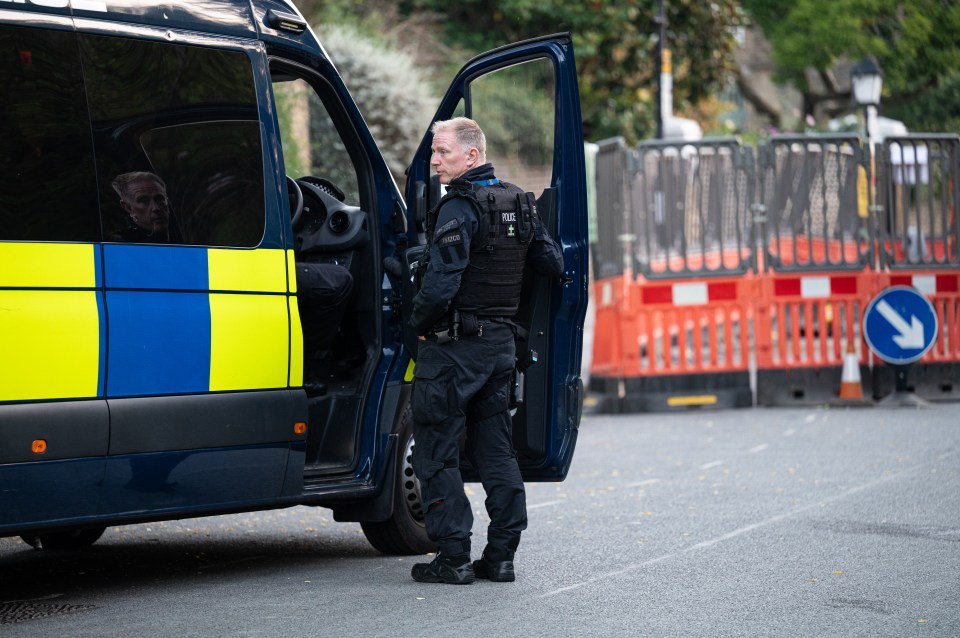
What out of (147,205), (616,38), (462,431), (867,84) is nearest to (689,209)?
(867,84)

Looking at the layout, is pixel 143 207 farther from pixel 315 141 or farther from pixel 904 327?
pixel 315 141

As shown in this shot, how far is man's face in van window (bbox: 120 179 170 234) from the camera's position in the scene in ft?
18.8

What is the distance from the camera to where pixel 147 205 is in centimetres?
579

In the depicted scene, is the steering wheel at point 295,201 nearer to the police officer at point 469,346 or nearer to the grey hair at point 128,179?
the police officer at point 469,346

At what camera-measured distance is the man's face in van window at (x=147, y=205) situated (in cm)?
572

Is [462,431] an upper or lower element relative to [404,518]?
upper

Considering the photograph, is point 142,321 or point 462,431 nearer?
point 142,321

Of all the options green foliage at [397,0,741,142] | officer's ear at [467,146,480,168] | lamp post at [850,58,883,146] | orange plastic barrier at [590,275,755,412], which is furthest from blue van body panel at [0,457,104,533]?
green foliage at [397,0,741,142]

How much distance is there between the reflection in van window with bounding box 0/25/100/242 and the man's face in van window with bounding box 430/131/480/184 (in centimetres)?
141

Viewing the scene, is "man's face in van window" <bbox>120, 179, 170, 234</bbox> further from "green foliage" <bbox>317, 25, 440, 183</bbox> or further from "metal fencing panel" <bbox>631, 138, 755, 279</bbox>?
"green foliage" <bbox>317, 25, 440, 183</bbox>

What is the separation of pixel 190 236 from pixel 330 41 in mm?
14380

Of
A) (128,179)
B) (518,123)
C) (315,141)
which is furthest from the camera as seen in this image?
(518,123)

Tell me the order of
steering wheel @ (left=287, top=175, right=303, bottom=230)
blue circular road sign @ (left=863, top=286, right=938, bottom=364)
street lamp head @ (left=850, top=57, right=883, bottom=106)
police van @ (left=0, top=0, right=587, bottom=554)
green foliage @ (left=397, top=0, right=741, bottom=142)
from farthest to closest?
green foliage @ (left=397, top=0, right=741, bottom=142) → street lamp head @ (left=850, top=57, right=883, bottom=106) → blue circular road sign @ (left=863, top=286, right=938, bottom=364) → steering wheel @ (left=287, top=175, right=303, bottom=230) → police van @ (left=0, top=0, right=587, bottom=554)

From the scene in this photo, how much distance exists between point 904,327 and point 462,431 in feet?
26.7
